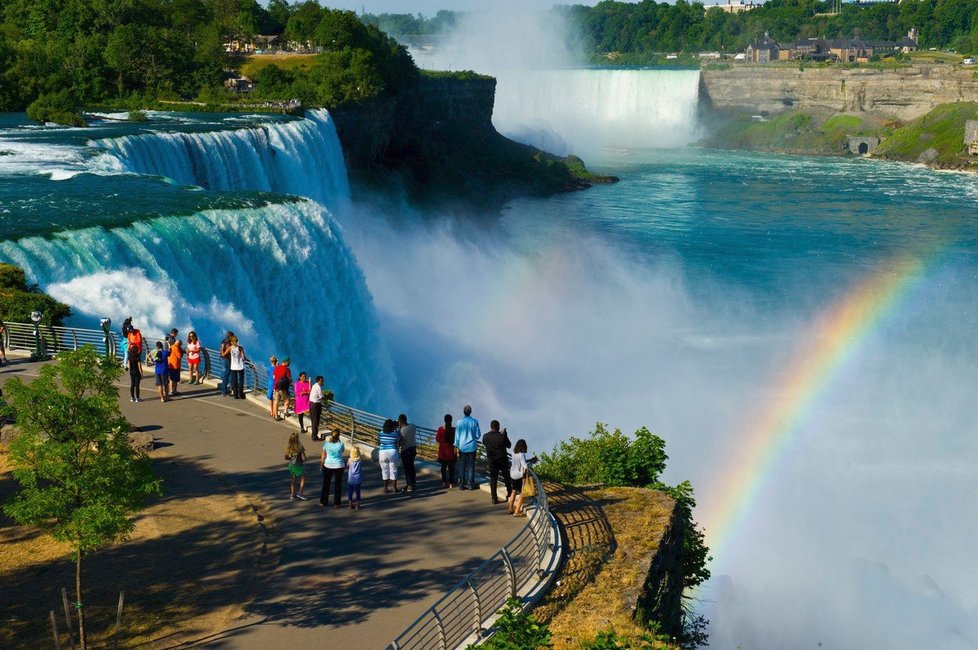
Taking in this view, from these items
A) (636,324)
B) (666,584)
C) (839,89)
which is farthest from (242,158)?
(839,89)

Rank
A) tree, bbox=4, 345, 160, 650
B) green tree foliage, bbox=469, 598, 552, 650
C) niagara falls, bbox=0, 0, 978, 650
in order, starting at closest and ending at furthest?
green tree foliage, bbox=469, 598, 552, 650, tree, bbox=4, 345, 160, 650, niagara falls, bbox=0, 0, 978, 650

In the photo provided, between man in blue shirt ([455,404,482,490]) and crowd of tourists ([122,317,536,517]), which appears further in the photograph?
man in blue shirt ([455,404,482,490])

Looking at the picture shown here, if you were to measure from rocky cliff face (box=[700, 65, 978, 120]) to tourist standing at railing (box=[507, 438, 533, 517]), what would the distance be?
88408 mm

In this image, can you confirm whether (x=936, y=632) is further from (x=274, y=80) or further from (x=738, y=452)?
(x=274, y=80)

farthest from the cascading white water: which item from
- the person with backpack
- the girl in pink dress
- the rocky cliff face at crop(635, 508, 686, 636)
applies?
the rocky cliff face at crop(635, 508, 686, 636)

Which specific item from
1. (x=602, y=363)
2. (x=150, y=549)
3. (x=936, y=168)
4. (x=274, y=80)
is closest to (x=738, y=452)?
(x=602, y=363)

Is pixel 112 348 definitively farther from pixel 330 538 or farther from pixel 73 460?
pixel 73 460

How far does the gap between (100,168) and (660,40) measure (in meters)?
160

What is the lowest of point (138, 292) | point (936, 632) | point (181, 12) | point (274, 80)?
point (936, 632)

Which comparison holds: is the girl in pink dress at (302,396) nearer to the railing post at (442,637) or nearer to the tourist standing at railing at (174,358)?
the tourist standing at railing at (174,358)

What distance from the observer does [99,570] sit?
1152 cm

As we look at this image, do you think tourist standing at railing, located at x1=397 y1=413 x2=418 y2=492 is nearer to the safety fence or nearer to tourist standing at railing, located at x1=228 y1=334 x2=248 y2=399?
the safety fence

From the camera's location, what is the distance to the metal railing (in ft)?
33.9

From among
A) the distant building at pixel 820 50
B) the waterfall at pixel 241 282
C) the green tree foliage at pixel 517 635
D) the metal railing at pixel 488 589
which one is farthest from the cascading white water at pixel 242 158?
the distant building at pixel 820 50
